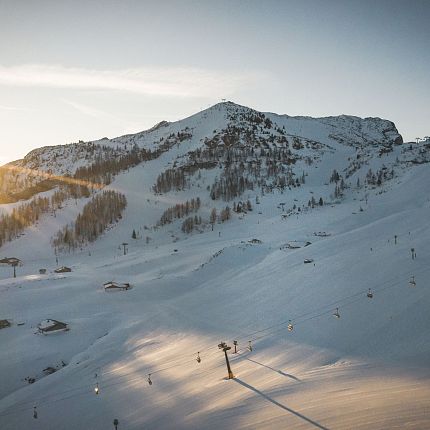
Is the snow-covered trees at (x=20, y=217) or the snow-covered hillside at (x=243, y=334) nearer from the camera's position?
the snow-covered hillside at (x=243, y=334)

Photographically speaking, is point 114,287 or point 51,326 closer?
point 51,326

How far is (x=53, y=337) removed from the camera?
152ft

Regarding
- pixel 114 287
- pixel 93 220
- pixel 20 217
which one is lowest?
pixel 114 287

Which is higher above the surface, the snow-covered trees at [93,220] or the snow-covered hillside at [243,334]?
the snow-covered trees at [93,220]

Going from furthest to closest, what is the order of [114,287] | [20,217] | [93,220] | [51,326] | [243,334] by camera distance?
[20,217] → [93,220] → [114,287] → [51,326] → [243,334]

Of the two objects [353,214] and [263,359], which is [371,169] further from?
[263,359]

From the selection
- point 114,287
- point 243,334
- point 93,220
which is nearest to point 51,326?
point 114,287

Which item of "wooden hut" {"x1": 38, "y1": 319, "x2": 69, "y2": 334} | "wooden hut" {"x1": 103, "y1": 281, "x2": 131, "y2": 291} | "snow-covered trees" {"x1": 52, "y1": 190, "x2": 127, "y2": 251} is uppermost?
"snow-covered trees" {"x1": 52, "y1": 190, "x2": 127, "y2": 251}

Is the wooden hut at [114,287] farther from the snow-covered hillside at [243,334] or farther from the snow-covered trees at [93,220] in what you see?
the snow-covered trees at [93,220]

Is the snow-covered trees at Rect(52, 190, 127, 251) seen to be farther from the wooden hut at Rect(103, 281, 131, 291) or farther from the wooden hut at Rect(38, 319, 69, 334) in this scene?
the wooden hut at Rect(38, 319, 69, 334)

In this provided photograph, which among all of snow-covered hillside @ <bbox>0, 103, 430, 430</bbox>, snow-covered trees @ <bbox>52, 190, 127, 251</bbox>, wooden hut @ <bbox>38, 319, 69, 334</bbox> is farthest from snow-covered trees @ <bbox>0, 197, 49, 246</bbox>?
wooden hut @ <bbox>38, 319, 69, 334</bbox>

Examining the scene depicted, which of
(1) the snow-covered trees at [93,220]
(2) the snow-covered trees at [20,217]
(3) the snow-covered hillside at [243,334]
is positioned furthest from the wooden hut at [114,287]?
(2) the snow-covered trees at [20,217]

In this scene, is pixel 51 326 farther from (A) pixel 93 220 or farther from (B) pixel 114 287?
(A) pixel 93 220

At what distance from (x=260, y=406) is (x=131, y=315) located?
36.6m
